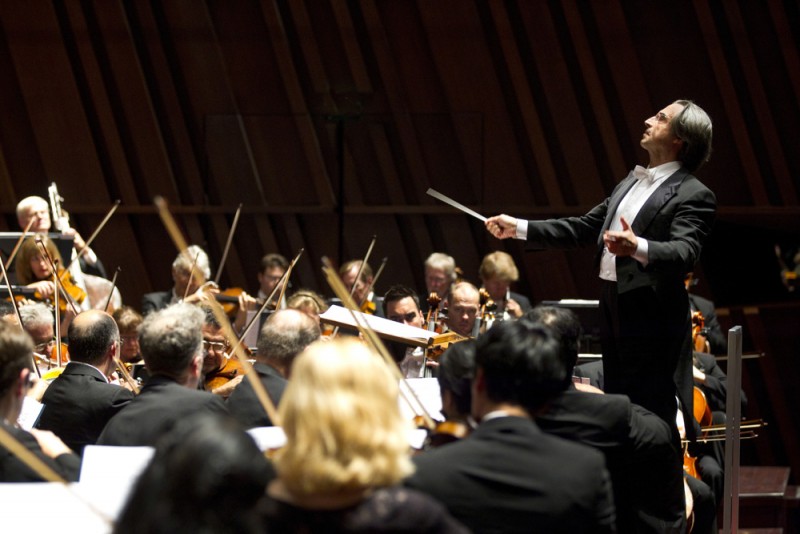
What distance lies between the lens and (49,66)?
25.4ft

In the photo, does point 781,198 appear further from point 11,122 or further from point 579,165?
point 11,122

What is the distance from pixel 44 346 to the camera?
4863mm

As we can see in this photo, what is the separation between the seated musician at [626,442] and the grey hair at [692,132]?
0.72 m

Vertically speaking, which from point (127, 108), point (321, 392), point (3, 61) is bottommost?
point (321, 392)

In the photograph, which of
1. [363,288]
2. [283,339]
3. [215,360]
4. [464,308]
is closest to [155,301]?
[363,288]

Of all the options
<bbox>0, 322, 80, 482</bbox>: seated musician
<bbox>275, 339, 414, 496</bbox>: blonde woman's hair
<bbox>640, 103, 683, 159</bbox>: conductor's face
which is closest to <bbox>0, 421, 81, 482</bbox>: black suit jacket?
<bbox>0, 322, 80, 482</bbox>: seated musician

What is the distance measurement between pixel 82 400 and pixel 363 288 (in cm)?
286

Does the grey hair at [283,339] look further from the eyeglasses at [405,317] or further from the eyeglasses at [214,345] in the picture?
the eyeglasses at [405,317]

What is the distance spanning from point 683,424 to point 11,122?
18.0 ft

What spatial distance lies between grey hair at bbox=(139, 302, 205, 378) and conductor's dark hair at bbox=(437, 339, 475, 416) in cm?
89

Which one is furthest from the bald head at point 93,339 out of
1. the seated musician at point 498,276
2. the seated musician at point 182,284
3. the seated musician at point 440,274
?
the seated musician at point 498,276

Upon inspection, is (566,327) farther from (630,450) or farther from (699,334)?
(699,334)

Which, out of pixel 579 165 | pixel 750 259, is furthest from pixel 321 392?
pixel 579 165

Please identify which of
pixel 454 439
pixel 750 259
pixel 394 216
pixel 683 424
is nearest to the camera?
pixel 454 439
